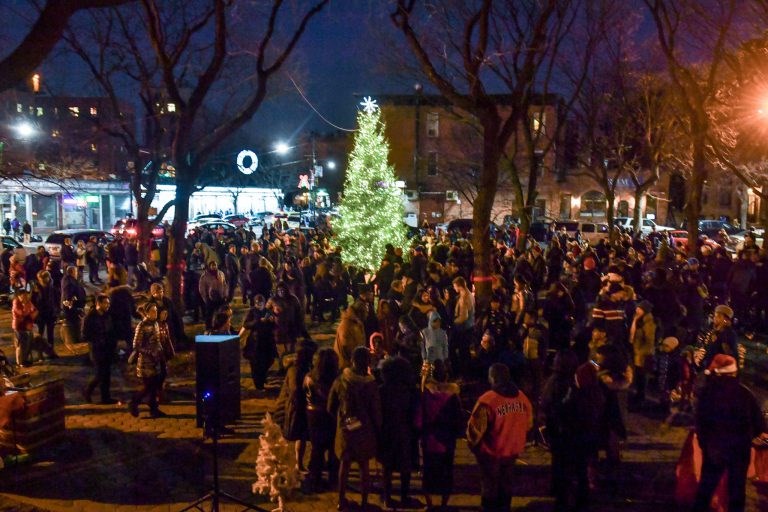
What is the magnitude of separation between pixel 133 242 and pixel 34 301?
8.91 m

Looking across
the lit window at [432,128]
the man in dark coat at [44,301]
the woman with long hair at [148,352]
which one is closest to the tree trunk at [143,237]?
the man in dark coat at [44,301]

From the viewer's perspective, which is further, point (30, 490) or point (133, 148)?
point (133, 148)

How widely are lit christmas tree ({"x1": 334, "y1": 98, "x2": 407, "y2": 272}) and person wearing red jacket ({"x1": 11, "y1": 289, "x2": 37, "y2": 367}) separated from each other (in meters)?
9.62

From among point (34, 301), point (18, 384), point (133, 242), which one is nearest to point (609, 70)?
point (133, 242)

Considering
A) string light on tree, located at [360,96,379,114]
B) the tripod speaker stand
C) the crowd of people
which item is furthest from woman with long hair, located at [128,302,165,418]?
string light on tree, located at [360,96,379,114]

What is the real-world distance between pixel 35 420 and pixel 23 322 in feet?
14.3

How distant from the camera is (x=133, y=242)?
2033 cm

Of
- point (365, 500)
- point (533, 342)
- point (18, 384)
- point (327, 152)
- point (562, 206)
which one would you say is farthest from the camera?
point (327, 152)

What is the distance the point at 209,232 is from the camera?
79.2 feet

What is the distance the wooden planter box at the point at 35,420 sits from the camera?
6.73 m

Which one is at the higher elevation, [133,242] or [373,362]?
[133,242]

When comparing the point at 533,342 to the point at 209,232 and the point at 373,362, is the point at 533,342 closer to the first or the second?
the point at 373,362

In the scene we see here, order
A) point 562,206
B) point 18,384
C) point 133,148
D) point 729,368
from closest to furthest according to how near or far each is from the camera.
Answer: point 729,368 → point 18,384 → point 133,148 → point 562,206

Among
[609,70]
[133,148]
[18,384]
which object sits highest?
[609,70]
